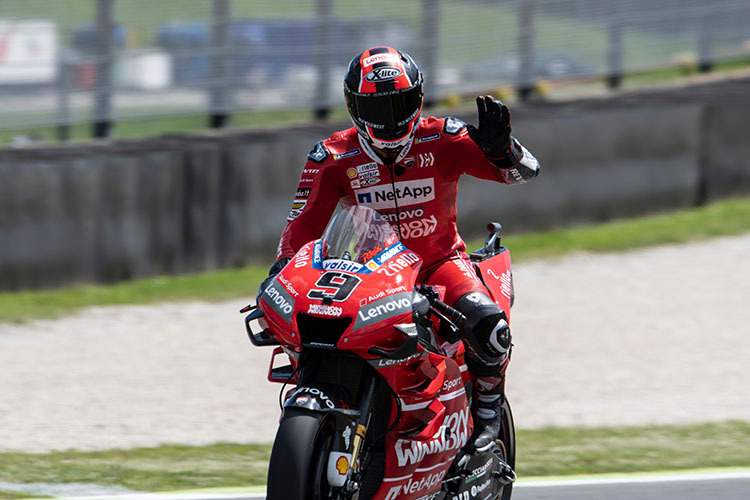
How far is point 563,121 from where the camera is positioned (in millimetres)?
12383

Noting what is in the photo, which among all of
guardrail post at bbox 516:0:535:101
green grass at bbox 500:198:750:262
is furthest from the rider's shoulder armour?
guardrail post at bbox 516:0:535:101

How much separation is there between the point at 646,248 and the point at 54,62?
6.04 metres

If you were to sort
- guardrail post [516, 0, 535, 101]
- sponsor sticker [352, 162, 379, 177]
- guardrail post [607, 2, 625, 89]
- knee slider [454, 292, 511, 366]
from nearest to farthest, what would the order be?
knee slider [454, 292, 511, 366] < sponsor sticker [352, 162, 379, 177] < guardrail post [516, 0, 535, 101] < guardrail post [607, 2, 625, 89]

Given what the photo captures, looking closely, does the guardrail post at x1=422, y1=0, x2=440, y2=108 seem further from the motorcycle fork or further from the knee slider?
the motorcycle fork

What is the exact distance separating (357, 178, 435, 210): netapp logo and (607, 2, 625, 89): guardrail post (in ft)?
29.6

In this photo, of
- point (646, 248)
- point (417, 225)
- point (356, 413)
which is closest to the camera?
point (356, 413)

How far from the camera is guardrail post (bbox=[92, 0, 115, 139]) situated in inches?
425

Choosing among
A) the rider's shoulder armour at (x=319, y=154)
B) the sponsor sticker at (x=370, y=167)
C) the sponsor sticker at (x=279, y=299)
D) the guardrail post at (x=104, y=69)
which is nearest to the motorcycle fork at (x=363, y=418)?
the sponsor sticker at (x=279, y=299)

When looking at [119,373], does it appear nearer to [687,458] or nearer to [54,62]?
[54,62]

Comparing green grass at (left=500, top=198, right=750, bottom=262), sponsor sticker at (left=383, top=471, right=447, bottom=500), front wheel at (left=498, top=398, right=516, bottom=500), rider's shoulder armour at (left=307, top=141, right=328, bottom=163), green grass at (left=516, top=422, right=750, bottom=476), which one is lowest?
green grass at (left=500, top=198, right=750, bottom=262)

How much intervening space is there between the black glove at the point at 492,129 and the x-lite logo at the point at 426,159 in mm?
206

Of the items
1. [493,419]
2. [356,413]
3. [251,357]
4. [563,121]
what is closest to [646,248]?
[563,121]

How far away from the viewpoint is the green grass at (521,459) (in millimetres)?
6258

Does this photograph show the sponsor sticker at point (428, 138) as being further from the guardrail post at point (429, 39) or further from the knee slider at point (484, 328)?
the guardrail post at point (429, 39)
